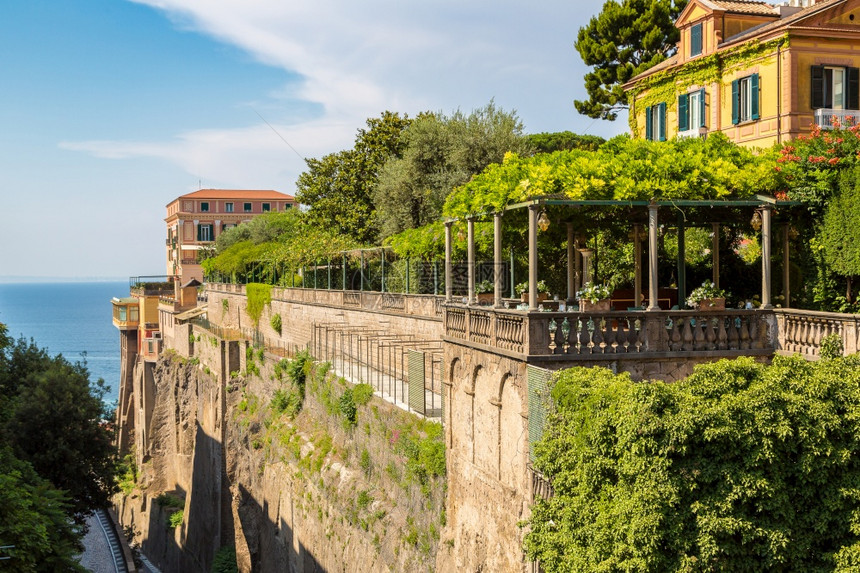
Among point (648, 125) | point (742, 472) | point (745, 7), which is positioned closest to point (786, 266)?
point (742, 472)

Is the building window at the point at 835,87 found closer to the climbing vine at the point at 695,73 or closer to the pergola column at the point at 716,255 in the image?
the climbing vine at the point at 695,73

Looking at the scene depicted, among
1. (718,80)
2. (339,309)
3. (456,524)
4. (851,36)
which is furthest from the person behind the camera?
(339,309)

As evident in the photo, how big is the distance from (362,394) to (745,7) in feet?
58.6

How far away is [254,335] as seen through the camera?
1833 inches

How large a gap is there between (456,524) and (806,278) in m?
7.94

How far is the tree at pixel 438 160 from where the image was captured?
Result: 3975 centimetres

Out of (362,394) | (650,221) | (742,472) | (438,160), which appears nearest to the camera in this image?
(742,472)

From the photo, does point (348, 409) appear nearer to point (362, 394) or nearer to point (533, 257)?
point (362, 394)

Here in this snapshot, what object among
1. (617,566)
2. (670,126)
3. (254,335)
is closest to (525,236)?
(670,126)

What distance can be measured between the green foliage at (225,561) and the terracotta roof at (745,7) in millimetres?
26025

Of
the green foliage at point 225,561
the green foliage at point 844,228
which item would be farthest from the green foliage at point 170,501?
the green foliage at point 844,228

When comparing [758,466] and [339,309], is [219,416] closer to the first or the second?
[339,309]

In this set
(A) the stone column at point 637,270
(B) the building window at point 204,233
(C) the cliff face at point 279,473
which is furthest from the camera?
(B) the building window at point 204,233

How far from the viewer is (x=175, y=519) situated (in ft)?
150
